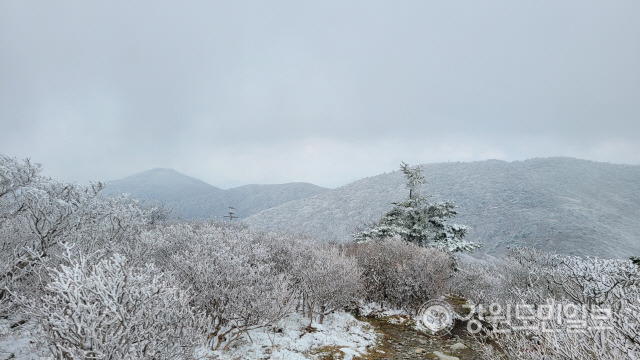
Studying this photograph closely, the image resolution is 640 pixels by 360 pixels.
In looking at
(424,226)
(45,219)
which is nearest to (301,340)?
(45,219)

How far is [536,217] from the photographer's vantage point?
49.4m

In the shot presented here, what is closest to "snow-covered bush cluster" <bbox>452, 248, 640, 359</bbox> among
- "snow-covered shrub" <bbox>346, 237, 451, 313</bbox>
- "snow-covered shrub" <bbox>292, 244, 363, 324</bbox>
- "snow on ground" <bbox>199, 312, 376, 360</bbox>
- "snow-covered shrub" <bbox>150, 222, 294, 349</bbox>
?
"snow-covered shrub" <bbox>346, 237, 451, 313</bbox>

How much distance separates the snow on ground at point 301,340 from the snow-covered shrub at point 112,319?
6.86 feet

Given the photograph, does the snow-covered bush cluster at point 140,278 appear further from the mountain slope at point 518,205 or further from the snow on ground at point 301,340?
the mountain slope at point 518,205

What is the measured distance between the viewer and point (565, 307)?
16.9ft

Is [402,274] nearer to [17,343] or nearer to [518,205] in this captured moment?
[17,343]

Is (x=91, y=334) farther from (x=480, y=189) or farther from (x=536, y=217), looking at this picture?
(x=480, y=189)

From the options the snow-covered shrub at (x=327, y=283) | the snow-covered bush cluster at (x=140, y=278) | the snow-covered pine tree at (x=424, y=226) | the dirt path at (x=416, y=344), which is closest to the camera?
the snow-covered bush cluster at (x=140, y=278)

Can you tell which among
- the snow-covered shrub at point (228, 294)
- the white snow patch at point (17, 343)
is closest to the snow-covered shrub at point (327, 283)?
the snow-covered shrub at point (228, 294)

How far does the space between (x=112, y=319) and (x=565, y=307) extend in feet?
22.9

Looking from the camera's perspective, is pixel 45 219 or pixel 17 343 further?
pixel 45 219

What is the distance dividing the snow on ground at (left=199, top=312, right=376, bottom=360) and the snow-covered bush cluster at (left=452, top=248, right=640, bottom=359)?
11.4 feet

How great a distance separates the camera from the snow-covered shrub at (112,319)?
12.6 feet

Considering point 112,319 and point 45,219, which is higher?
point 45,219
